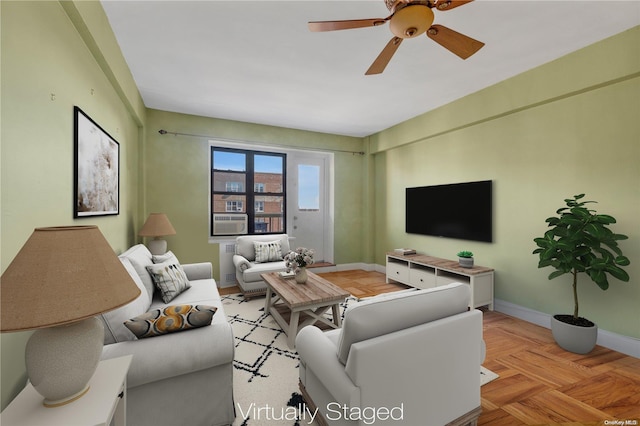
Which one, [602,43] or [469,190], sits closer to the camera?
[602,43]

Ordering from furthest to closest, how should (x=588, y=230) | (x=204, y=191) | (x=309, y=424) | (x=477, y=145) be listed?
(x=204, y=191), (x=477, y=145), (x=588, y=230), (x=309, y=424)

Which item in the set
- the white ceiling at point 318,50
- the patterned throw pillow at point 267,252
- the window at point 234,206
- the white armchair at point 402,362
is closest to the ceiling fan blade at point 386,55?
the white ceiling at point 318,50

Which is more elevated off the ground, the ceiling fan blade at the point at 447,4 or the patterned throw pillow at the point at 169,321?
the ceiling fan blade at the point at 447,4

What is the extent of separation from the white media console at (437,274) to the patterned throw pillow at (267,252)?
1.89 meters

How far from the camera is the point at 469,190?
12.4 feet

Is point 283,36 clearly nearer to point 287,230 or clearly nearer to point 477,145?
point 477,145

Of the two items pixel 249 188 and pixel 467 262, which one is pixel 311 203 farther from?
pixel 467 262

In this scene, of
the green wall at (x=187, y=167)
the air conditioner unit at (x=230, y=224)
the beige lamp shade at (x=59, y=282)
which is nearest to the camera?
the beige lamp shade at (x=59, y=282)

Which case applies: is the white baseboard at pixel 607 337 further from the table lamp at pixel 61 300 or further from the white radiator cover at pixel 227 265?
the white radiator cover at pixel 227 265

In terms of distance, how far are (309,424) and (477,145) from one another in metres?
3.74

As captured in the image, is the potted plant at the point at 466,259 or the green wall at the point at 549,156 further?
the potted plant at the point at 466,259

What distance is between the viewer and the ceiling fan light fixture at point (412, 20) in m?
1.49

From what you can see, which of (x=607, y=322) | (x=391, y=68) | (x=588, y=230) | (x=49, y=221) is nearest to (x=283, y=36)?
(x=391, y=68)

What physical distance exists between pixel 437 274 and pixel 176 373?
337 cm
